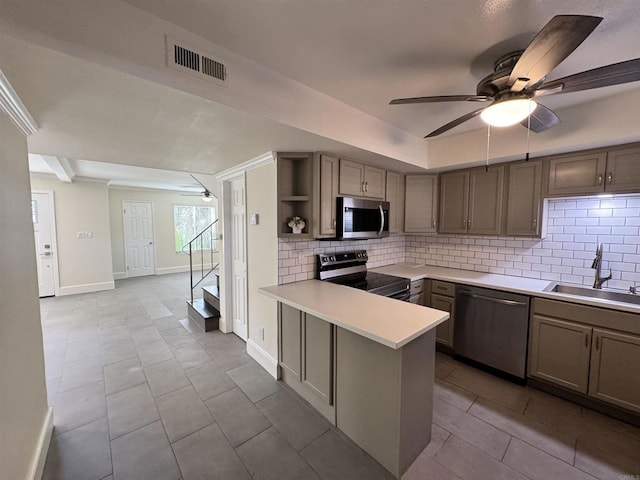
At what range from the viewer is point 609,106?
206cm

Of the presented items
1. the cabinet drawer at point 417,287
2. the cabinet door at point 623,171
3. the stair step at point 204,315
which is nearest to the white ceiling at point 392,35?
the cabinet door at point 623,171

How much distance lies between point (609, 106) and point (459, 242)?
6.04 ft

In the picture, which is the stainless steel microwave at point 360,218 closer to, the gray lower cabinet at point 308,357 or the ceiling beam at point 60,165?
the gray lower cabinet at point 308,357

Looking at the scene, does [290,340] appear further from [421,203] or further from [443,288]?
[421,203]

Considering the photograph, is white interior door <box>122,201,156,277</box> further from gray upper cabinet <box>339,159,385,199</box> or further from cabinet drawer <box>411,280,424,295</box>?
cabinet drawer <box>411,280,424,295</box>

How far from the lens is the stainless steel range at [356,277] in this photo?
2658 millimetres

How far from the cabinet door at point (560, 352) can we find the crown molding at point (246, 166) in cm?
288

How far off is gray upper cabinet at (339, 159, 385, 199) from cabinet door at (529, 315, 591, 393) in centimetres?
196

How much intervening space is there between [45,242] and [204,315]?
4177 mm

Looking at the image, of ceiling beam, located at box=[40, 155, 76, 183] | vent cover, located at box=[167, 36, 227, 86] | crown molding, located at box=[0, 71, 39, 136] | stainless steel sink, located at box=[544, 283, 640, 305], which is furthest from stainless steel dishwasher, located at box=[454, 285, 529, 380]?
ceiling beam, located at box=[40, 155, 76, 183]

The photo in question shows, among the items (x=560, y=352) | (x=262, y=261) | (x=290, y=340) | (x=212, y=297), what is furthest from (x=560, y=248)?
(x=212, y=297)

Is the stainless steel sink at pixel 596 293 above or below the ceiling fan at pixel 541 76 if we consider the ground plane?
below

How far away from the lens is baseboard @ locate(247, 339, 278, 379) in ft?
8.68

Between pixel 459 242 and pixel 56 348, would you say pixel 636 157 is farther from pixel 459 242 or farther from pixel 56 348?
pixel 56 348
